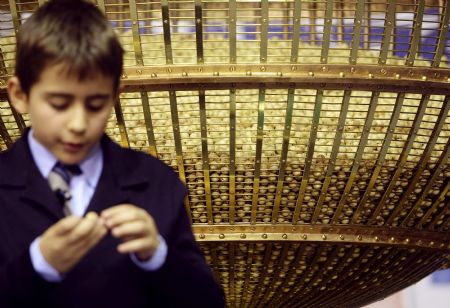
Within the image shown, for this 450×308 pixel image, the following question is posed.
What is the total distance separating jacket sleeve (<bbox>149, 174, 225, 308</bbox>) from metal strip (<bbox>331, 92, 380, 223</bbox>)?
0.45 m

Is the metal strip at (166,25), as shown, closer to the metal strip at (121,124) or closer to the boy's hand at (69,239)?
the metal strip at (121,124)

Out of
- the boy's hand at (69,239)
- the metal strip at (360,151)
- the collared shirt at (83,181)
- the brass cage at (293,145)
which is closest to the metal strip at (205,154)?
the brass cage at (293,145)

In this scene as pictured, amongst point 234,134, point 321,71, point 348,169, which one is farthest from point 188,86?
point 348,169

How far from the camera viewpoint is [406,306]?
3850mm

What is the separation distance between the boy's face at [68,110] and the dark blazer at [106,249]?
50 mm

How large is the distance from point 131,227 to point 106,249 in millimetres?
104

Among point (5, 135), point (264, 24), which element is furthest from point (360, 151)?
point (5, 135)

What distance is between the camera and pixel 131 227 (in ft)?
2.47

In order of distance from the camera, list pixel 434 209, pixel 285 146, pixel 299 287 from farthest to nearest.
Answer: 1. pixel 299 287
2. pixel 434 209
3. pixel 285 146

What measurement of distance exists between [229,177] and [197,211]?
108 millimetres

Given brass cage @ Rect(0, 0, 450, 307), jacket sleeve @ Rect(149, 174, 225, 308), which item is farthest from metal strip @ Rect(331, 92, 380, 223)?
jacket sleeve @ Rect(149, 174, 225, 308)

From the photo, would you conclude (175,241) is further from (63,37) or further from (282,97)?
(282,97)

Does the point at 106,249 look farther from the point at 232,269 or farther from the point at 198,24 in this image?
the point at 232,269

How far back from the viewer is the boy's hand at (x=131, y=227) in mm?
752
